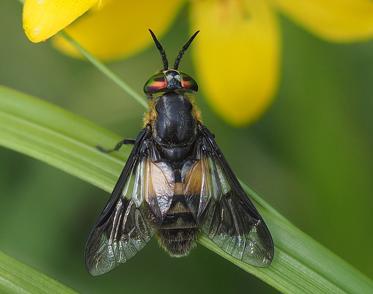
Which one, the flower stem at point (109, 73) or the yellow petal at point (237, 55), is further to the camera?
the yellow petal at point (237, 55)

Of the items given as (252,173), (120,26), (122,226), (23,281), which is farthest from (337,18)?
(23,281)

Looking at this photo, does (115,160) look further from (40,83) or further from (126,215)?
(40,83)

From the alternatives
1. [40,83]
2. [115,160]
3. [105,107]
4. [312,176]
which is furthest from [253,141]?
[115,160]

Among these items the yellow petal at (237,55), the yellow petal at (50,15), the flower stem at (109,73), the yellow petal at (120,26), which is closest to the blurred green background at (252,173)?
the yellow petal at (237,55)

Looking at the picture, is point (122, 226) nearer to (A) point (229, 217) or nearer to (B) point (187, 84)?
(A) point (229, 217)

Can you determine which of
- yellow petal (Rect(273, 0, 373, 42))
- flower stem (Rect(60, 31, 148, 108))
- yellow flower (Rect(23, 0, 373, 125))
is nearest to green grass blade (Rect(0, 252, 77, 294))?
flower stem (Rect(60, 31, 148, 108))

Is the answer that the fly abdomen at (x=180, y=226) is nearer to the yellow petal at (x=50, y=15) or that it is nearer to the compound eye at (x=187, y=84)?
the compound eye at (x=187, y=84)

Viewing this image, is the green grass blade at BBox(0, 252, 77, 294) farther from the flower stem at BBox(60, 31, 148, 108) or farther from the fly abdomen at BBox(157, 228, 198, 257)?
the flower stem at BBox(60, 31, 148, 108)
